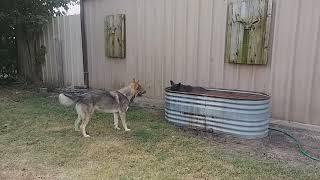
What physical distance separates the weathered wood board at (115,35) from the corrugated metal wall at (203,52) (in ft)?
0.51

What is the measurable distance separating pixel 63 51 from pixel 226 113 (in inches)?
230

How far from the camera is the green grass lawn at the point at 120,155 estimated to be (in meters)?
3.51

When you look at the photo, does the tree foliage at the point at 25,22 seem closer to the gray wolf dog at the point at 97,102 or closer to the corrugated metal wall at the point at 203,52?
the corrugated metal wall at the point at 203,52

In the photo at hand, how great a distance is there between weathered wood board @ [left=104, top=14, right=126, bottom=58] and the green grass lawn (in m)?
2.22

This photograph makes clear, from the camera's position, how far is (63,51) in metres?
8.84

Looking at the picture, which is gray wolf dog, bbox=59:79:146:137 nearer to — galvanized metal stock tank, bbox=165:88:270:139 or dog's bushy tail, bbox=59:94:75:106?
dog's bushy tail, bbox=59:94:75:106

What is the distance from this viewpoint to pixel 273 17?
5.02 m

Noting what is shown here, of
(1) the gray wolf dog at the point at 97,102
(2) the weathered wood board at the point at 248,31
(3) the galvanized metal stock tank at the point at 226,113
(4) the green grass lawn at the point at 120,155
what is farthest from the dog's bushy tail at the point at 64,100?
(2) the weathered wood board at the point at 248,31

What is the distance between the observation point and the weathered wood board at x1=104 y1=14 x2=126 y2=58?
723cm

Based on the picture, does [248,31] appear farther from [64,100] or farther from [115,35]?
[115,35]

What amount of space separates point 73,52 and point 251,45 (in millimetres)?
5180

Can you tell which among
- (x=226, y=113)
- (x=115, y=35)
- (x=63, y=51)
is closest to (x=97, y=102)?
(x=226, y=113)

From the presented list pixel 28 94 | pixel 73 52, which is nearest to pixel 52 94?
pixel 28 94

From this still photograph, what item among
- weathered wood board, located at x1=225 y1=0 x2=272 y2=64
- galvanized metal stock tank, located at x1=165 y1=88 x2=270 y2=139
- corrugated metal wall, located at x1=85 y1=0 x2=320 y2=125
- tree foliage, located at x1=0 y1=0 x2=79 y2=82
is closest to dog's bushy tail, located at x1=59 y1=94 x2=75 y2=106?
galvanized metal stock tank, located at x1=165 y1=88 x2=270 y2=139
